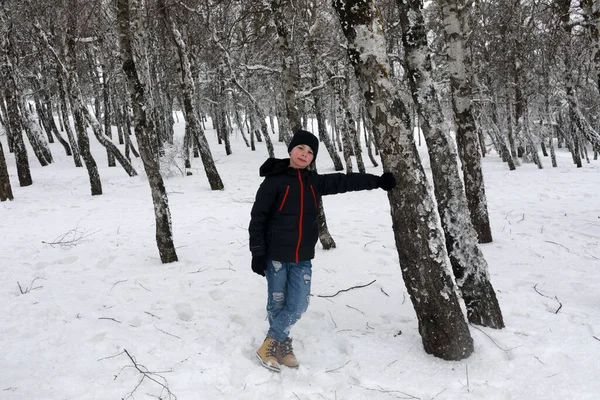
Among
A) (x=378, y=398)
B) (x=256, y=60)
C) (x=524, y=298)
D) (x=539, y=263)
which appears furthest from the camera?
(x=256, y=60)

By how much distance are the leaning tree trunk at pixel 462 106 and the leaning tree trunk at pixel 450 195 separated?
2.52 metres

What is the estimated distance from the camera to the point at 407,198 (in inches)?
109

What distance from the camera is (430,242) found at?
279 cm

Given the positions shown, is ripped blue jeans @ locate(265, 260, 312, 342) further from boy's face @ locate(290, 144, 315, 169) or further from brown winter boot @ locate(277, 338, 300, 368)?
boy's face @ locate(290, 144, 315, 169)

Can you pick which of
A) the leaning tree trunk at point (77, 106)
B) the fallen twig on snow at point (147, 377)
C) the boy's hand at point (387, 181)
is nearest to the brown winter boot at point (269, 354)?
the fallen twig on snow at point (147, 377)

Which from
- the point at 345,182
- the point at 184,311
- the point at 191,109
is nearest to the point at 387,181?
the point at 345,182

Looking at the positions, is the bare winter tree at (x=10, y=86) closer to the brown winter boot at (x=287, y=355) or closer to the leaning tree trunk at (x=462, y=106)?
the leaning tree trunk at (x=462, y=106)

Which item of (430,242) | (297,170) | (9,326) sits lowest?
(9,326)

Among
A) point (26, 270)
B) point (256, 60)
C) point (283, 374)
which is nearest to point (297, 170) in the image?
point (283, 374)

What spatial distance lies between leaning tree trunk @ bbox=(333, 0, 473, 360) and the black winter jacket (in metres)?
0.27

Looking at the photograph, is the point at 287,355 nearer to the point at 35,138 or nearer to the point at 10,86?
the point at 10,86

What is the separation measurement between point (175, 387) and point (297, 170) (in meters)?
1.81

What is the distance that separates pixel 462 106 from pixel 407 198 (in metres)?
3.57

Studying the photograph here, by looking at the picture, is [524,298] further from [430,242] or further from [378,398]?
[378,398]
